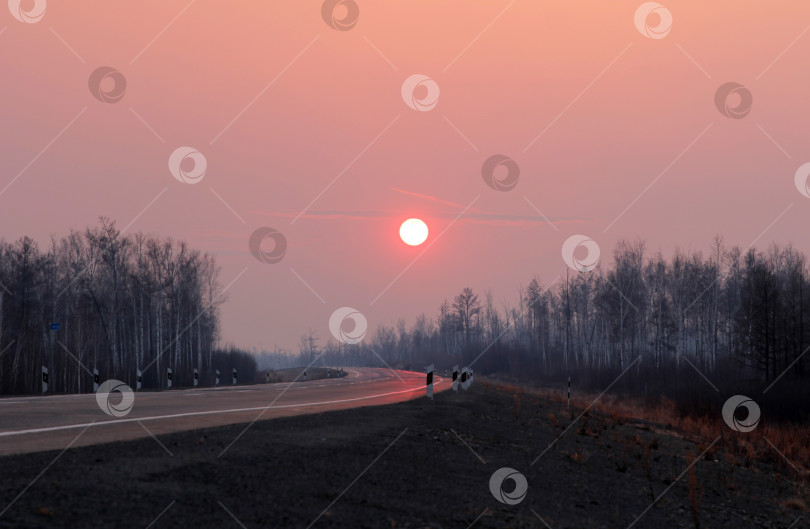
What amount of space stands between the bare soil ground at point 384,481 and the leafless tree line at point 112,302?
38102 mm

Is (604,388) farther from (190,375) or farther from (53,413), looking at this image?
(53,413)

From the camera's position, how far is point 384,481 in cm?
866

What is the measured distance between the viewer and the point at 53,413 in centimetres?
1295

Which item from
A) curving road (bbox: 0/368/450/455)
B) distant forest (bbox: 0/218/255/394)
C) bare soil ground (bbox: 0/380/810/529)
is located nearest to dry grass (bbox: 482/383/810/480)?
bare soil ground (bbox: 0/380/810/529)

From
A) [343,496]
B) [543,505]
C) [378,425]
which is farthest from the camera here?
[378,425]

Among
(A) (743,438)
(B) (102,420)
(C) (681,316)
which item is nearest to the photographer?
(B) (102,420)

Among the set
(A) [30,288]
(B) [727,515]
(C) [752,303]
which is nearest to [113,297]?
(A) [30,288]

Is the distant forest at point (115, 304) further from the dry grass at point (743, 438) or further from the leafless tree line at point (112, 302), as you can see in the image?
the dry grass at point (743, 438)

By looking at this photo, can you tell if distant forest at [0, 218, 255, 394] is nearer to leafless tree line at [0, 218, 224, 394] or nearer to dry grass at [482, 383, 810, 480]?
leafless tree line at [0, 218, 224, 394]

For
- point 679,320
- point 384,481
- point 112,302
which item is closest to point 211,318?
point 112,302

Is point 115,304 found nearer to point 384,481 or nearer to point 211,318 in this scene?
point 211,318

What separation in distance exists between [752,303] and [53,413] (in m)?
40.8

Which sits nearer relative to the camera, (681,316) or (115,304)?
(115,304)

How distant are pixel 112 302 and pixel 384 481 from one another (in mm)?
55620
